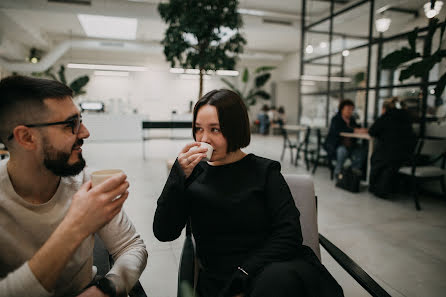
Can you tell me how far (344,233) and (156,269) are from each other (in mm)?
1851

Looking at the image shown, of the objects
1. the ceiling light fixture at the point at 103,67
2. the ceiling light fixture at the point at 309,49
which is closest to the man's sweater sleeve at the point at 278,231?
the ceiling light fixture at the point at 309,49

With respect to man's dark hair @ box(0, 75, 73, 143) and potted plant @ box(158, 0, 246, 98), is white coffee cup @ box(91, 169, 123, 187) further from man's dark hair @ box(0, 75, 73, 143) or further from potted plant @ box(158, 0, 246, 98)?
potted plant @ box(158, 0, 246, 98)

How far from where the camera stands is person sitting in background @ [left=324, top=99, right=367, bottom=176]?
4.86 m

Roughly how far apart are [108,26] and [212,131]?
33.4 ft

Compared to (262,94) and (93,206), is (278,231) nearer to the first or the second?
(93,206)

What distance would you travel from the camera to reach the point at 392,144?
3969 millimetres

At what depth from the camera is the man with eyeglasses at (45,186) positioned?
29.7 inches

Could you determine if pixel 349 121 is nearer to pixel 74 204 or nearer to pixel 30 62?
pixel 74 204

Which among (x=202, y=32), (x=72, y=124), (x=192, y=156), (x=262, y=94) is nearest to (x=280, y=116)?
(x=262, y=94)

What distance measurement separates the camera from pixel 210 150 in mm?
1056

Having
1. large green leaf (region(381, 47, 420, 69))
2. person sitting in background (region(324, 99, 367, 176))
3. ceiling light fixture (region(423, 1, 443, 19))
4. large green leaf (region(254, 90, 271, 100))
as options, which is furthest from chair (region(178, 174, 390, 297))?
large green leaf (region(254, 90, 271, 100))

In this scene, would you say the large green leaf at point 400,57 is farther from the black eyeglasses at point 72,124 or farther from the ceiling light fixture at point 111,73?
the ceiling light fixture at point 111,73

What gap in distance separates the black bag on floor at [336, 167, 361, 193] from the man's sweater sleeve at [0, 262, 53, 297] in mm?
4311

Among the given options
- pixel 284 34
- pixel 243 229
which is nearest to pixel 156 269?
pixel 243 229
